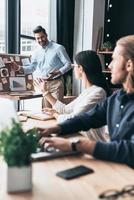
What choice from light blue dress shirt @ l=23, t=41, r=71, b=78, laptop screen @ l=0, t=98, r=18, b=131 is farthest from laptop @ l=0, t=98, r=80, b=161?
light blue dress shirt @ l=23, t=41, r=71, b=78

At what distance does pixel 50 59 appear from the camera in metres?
5.21

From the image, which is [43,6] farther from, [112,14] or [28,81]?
[28,81]

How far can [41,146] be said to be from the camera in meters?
1.70

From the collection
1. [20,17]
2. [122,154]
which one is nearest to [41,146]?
[122,154]

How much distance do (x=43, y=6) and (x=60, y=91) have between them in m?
1.45

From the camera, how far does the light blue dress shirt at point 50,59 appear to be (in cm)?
518

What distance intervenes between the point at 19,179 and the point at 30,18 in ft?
15.0

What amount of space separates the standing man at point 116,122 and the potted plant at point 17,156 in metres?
0.37

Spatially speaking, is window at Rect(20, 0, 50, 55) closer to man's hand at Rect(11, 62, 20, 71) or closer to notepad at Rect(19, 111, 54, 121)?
man's hand at Rect(11, 62, 20, 71)

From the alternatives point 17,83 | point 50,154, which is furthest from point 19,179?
point 17,83

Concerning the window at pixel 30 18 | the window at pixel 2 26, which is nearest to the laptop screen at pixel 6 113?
the window at pixel 2 26

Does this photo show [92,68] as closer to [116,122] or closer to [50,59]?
[116,122]

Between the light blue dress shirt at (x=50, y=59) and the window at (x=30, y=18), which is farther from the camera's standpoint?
the window at (x=30, y=18)

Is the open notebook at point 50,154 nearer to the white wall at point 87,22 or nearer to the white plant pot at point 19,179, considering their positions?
the white plant pot at point 19,179
